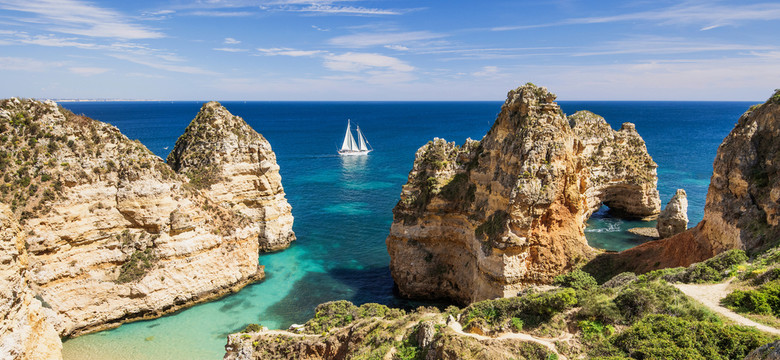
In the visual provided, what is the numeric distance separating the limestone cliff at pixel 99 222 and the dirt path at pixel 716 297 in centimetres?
3100

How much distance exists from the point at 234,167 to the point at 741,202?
3818cm

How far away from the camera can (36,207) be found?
27.4 meters

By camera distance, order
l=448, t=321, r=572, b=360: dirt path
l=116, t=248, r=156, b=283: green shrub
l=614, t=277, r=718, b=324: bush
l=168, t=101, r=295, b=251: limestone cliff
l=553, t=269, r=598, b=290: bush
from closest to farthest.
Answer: l=614, t=277, r=718, b=324: bush, l=448, t=321, r=572, b=360: dirt path, l=553, t=269, r=598, b=290: bush, l=116, t=248, r=156, b=283: green shrub, l=168, t=101, r=295, b=251: limestone cliff

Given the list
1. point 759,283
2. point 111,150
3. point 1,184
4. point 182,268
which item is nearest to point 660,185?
point 759,283

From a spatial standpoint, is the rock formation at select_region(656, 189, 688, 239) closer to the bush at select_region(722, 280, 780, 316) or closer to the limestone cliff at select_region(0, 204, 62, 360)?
the bush at select_region(722, 280, 780, 316)

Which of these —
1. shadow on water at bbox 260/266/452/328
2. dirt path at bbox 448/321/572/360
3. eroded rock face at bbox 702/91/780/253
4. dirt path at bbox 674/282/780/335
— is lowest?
shadow on water at bbox 260/266/452/328

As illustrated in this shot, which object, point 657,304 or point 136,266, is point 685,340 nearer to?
point 657,304

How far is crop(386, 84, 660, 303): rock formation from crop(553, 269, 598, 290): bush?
1.31m

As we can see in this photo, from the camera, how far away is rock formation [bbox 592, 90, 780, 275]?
22281mm

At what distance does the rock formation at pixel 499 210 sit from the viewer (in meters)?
25.9

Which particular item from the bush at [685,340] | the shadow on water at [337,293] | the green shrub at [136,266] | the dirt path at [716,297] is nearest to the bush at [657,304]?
the dirt path at [716,297]

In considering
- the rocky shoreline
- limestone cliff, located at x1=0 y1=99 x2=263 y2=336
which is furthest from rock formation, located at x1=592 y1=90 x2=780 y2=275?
limestone cliff, located at x1=0 y1=99 x2=263 y2=336

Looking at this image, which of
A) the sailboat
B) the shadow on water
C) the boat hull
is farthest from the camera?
the sailboat

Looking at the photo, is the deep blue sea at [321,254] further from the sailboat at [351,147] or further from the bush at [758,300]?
the bush at [758,300]
